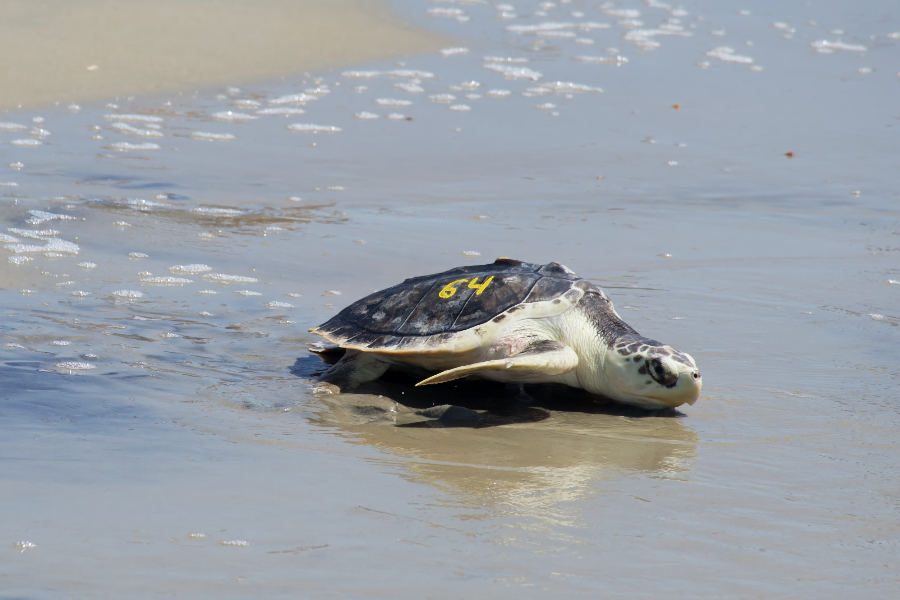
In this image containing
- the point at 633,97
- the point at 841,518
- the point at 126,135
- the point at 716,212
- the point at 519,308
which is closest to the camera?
the point at 841,518

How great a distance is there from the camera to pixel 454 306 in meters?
4.03

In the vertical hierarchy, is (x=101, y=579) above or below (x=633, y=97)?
below

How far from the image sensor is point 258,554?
7.60 ft

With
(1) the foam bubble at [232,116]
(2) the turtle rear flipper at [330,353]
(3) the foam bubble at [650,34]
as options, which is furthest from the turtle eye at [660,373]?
(3) the foam bubble at [650,34]

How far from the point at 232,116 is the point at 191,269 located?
4.39m

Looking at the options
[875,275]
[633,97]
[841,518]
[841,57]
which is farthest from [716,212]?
[841,57]

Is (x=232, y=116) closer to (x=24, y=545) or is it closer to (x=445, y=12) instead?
(x=445, y=12)

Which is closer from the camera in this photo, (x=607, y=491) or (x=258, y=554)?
(x=258, y=554)

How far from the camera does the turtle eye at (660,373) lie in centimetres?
371

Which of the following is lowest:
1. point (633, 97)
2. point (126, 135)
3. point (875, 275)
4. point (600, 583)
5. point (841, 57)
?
point (600, 583)

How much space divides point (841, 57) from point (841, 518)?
1209 centimetres

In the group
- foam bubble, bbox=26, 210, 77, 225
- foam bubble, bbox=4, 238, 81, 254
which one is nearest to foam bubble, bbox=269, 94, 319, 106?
foam bubble, bbox=26, 210, 77, 225

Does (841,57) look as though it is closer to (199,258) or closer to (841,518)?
(199,258)

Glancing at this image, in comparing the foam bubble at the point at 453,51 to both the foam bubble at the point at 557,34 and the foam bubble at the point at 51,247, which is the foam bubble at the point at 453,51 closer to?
the foam bubble at the point at 557,34
